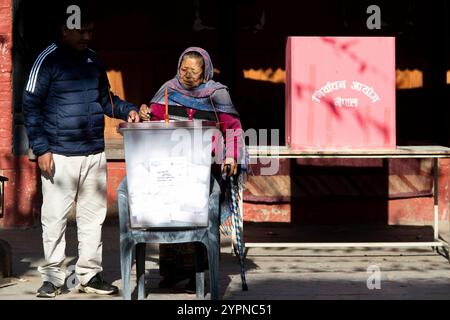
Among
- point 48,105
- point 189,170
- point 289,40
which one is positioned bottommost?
point 189,170

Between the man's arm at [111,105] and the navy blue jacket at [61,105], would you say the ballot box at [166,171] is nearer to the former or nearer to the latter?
the navy blue jacket at [61,105]

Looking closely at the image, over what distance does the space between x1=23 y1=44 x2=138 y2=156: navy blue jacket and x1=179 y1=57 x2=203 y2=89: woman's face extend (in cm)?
64

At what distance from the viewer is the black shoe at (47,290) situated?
7154mm

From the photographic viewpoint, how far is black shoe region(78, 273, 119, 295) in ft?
23.9

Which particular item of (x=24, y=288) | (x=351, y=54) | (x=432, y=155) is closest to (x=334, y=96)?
(x=351, y=54)

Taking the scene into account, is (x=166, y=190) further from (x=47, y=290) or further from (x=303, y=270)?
(x=303, y=270)

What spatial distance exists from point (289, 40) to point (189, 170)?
2206 millimetres

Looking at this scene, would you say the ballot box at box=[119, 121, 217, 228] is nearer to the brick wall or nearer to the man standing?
the man standing

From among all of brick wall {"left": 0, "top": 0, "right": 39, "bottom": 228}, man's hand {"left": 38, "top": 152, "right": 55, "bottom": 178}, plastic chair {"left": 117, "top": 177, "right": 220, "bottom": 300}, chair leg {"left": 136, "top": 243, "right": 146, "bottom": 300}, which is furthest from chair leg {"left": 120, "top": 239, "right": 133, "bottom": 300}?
brick wall {"left": 0, "top": 0, "right": 39, "bottom": 228}

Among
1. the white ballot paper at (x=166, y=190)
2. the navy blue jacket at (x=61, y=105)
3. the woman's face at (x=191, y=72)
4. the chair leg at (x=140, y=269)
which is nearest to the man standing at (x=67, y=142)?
the navy blue jacket at (x=61, y=105)

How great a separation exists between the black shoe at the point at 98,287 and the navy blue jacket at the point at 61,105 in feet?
3.03

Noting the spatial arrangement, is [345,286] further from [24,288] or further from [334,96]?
[24,288]

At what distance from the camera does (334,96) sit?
8.12 meters

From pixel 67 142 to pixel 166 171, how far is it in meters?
1.02
